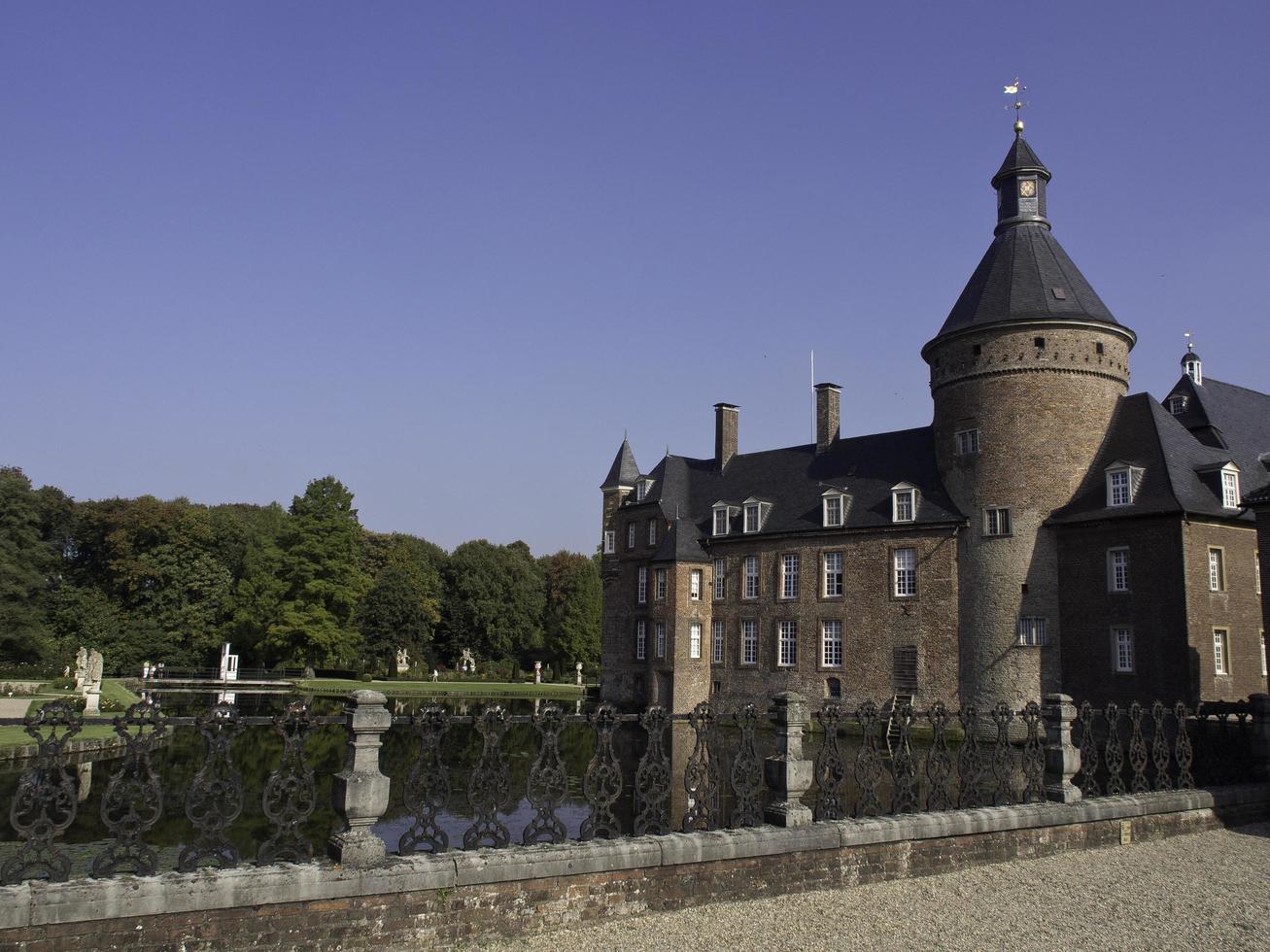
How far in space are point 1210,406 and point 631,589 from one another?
21.6 m

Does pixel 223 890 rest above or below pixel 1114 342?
below

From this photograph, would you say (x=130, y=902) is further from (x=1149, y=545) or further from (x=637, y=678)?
(x=637, y=678)

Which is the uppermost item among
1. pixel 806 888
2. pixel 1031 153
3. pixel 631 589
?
pixel 1031 153

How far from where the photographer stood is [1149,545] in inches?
1065

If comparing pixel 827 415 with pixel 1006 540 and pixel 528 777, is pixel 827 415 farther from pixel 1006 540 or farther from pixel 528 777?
pixel 528 777

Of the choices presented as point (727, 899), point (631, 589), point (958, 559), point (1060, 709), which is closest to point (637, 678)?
point (631, 589)

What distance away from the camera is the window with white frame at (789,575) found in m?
36.2

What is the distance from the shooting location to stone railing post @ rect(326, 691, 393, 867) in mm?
6527

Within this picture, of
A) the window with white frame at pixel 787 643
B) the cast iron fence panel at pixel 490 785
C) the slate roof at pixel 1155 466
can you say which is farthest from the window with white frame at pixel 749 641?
the cast iron fence panel at pixel 490 785

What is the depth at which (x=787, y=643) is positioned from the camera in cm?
3575

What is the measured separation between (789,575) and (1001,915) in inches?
1126

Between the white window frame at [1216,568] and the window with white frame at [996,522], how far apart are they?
5.29 m

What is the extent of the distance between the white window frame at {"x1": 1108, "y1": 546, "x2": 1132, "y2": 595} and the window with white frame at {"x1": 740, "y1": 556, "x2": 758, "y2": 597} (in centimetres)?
1285

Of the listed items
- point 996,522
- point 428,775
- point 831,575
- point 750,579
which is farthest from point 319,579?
point 428,775
